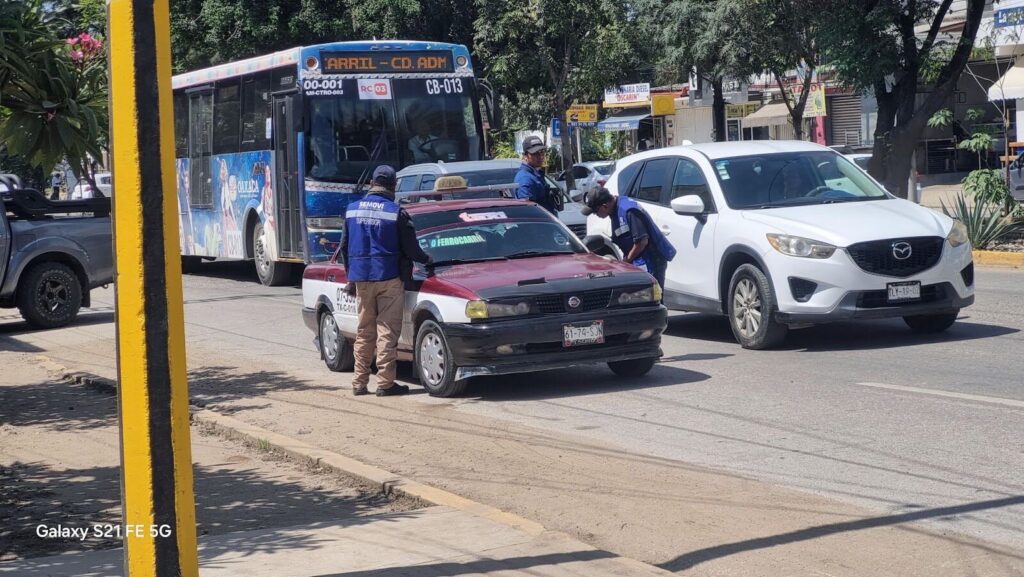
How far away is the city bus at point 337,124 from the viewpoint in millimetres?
19266

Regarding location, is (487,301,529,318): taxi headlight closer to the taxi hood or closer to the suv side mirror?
the taxi hood

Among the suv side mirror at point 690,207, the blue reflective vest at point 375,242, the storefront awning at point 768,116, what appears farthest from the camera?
the storefront awning at point 768,116

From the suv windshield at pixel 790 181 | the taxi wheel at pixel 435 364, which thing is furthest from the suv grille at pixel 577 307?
the suv windshield at pixel 790 181

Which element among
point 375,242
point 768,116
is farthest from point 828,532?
point 768,116

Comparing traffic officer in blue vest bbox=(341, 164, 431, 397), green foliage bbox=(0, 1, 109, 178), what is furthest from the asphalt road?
green foliage bbox=(0, 1, 109, 178)

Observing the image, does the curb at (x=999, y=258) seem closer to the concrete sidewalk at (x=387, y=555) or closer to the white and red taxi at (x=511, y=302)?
the white and red taxi at (x=511, y=302)

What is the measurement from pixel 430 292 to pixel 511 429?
169cm

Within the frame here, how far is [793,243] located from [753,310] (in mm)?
795

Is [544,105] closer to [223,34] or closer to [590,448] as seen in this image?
[223,34]

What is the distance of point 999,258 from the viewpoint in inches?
728

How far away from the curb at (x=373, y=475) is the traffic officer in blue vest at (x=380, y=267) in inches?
54.1

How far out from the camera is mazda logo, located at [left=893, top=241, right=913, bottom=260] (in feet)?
37.0

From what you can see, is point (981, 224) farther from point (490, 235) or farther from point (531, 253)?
point (490, 235)

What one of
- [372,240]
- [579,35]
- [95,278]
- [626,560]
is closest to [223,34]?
[579,35]
